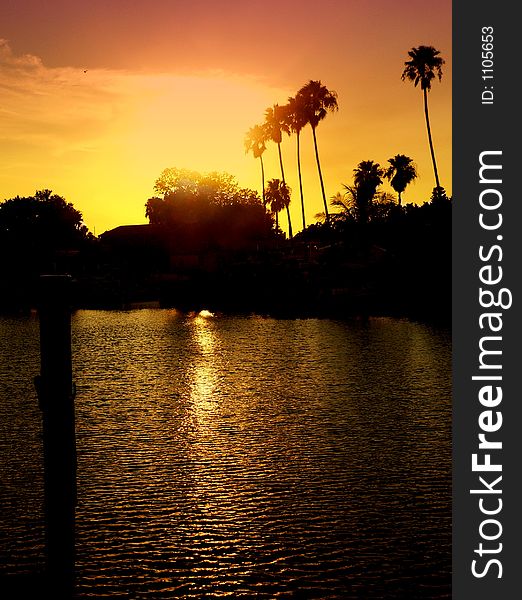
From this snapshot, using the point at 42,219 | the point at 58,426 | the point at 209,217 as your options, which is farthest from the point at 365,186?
the point at 58,426

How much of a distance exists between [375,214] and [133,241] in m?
29.3

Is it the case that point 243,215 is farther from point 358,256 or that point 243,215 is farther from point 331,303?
point 331,303

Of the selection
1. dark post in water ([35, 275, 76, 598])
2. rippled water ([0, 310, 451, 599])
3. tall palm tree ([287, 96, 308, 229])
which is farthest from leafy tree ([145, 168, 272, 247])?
dark post in water ([35, 275, 76, 598])

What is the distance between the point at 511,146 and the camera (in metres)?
14.2

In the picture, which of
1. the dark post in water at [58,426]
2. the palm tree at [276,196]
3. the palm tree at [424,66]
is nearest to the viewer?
the dark post in water at [58,426]

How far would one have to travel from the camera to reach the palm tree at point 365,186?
75750 mm

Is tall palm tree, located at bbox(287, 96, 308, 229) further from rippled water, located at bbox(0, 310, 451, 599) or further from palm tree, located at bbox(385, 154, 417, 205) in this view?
rippled water, located at bbox(0, 310, 451, 599)

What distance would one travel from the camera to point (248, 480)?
15000 millimetres

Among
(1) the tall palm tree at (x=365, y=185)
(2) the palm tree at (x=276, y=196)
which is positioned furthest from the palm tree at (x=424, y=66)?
(2) the palm tree at (x=276, y=196)

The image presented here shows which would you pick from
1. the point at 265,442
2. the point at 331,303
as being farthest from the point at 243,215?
the point at 265,442

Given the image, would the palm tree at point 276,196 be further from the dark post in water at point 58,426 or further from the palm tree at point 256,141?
the dark post in water at point 58,426

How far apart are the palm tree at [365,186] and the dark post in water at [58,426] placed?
2620 inches

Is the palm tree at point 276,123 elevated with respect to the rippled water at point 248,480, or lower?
elevated

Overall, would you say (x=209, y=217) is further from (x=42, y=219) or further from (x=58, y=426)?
(x=58, y=426)
